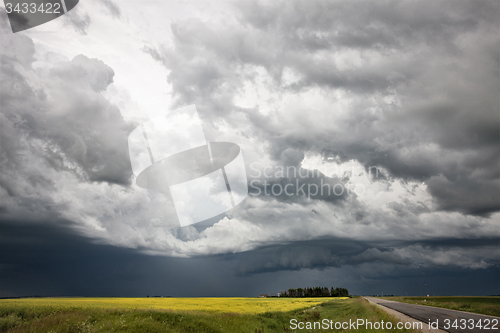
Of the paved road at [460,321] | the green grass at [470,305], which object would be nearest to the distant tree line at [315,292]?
the green grass at [470,305]

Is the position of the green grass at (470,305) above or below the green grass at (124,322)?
below

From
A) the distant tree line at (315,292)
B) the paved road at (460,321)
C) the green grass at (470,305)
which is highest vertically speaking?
the paved road at (460,321)

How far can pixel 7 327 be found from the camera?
1802 cm

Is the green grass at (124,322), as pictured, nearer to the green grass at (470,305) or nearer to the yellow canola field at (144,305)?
the yellow canola field at (144,305)

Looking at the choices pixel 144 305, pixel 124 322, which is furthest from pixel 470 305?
pixel 124 322

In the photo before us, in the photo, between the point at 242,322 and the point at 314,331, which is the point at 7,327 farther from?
the point at 314,331

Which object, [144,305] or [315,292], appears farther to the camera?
[315,292]

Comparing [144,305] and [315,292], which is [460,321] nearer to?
[144,305]

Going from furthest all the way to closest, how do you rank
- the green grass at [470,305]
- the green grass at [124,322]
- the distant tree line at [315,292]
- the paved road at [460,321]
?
1. the distant tree line at [315,292]
2. the green grass at [470,305]
3. the paved road at [460,321]
4. the green grass at [124,322]

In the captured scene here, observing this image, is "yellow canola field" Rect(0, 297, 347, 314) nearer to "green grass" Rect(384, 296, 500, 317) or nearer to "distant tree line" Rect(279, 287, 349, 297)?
"green grass" Rect(384, 296, 500, 317)

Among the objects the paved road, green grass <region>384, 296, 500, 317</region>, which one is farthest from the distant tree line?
the paved road

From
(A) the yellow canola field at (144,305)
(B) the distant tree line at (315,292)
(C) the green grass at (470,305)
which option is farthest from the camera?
(B) the distant tree line at (315,292)

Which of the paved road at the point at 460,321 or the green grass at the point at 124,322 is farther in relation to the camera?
the paved road at the point at 460,321

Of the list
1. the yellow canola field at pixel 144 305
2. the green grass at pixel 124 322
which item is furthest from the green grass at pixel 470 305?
the yellow canola field at pixel 144 305
